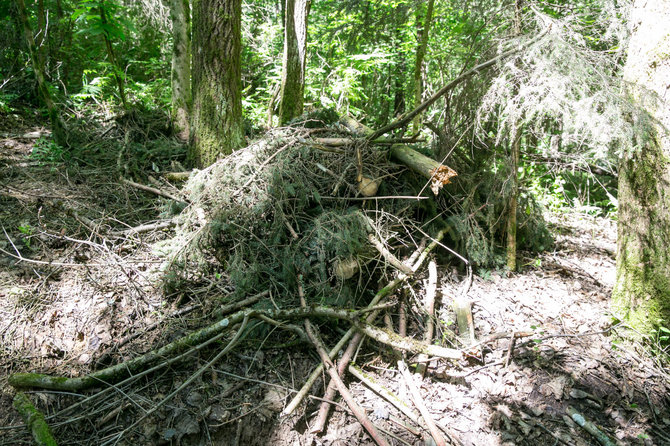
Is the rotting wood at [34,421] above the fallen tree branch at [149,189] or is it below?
below

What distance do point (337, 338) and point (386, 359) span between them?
0.50 metres

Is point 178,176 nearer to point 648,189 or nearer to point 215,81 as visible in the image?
point 215,81

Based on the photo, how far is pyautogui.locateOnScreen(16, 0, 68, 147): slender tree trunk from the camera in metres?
4.97

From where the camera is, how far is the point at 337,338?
3.55 m

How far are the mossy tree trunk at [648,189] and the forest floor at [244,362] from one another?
1.32 feet

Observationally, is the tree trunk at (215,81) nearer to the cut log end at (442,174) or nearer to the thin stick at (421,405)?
the cut log end at (442,174)

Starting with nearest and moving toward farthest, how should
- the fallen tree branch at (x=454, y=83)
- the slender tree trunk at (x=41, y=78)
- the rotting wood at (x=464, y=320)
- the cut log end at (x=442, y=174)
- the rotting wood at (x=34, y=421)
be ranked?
the rotting wood at (x=34, y=421) → the fallen tree branch at (x=454, y=83) → the rotting wood at (x=464, y=320) → the cut log end at (x=442, y=174) → the slender tree trunk at (x=41, y=78)

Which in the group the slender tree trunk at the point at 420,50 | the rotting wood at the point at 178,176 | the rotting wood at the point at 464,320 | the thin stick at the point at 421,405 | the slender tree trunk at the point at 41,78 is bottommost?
the thin stick at the point at 421,405

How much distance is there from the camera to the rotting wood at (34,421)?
2.42 meters

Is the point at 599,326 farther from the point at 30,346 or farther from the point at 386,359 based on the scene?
the point at 30,346

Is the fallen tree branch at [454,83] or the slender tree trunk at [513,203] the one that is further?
the slender tree trunk at [513,203]

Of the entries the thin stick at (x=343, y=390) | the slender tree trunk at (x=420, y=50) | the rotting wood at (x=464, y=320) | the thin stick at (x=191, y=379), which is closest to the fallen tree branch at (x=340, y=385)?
the thin stick at (x=343, y=390)

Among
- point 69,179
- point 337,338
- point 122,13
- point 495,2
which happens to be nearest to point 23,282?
point 69,179

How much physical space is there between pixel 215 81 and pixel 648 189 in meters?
5.17
